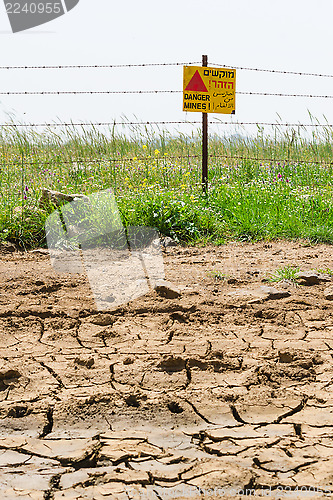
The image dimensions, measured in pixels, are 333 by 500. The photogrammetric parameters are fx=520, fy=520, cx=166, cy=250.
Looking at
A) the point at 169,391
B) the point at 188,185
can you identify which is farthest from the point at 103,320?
the point at 188,185

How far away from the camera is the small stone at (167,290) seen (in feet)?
13.0

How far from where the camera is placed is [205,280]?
170 inches

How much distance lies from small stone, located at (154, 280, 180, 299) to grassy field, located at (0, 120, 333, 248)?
1.56 metres

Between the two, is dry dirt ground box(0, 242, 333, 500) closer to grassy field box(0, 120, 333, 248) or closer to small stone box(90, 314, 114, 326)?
small stone box(90, 314, 114, 326)

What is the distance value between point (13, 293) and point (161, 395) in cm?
194

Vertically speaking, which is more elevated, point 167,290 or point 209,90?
point 209,90

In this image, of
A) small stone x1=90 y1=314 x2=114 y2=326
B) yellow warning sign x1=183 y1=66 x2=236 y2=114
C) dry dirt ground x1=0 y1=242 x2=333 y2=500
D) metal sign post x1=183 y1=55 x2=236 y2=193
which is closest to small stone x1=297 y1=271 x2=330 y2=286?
dry dirt ground x1=0 y1=242 x2=333 y2=500

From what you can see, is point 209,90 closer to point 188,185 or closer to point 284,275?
point 188,185

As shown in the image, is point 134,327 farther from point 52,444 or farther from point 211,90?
point 211,90

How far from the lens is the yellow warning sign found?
667cm

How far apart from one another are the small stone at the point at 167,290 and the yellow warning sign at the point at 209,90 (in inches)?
133

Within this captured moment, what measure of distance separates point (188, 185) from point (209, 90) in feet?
4.16

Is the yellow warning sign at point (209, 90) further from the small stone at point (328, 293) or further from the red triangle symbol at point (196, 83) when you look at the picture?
the small stone at point (328, 293)

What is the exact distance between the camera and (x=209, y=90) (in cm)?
680
